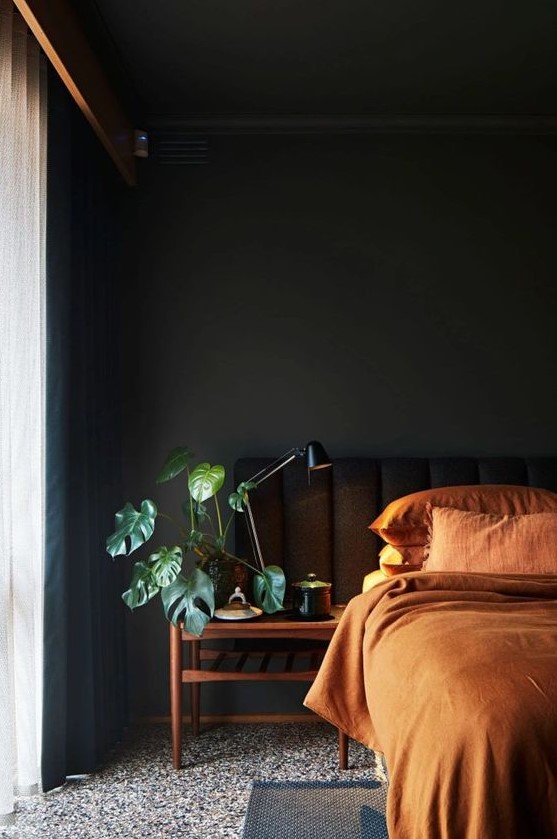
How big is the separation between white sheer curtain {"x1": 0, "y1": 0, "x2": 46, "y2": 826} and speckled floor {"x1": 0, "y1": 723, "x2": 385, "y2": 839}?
0.61ft

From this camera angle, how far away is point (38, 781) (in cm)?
295

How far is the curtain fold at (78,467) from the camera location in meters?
3.02

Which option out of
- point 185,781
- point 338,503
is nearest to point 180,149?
point 338,503

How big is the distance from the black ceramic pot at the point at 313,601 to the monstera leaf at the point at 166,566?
0.53 meters

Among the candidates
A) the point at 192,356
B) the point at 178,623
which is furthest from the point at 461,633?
the point at 192,356

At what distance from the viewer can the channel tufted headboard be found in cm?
379

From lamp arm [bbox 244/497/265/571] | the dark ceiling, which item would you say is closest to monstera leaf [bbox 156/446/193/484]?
lamp arm [bbox 244/497/265/571]

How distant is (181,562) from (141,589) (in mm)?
213

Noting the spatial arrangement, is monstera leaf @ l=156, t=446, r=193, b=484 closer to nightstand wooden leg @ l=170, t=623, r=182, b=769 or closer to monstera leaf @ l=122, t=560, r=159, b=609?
monstera leaf @ l=122, t=560, r=159, b=609

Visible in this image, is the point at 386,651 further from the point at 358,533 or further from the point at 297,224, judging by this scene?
the point at 297,224

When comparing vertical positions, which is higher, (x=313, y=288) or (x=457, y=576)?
(x=313, y=288)

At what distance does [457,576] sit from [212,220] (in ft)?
7.13

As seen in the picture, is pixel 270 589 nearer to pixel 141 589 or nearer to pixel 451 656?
pixel 141 589

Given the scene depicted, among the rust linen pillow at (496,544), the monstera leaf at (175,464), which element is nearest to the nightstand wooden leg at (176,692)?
the monstera leaf at (175,464)
